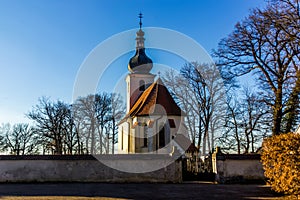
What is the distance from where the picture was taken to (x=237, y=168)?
52.5 feet

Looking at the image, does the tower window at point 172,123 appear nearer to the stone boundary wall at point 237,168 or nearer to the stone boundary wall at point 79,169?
the stone boundary wall at point 79,169

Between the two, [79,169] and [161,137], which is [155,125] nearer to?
[161,137]

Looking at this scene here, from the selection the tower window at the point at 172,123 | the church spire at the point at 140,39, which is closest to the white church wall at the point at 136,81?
the church spire at the point at 140,39

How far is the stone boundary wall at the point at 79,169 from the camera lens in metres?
16.2

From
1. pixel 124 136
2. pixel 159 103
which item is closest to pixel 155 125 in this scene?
pixel 159 103

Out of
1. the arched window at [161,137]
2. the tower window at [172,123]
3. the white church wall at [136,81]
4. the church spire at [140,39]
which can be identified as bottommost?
the arched window at [161,137]

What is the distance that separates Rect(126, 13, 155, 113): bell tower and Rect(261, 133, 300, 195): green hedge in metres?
24.6

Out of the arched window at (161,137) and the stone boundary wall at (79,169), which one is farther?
the arched window at (161,137)

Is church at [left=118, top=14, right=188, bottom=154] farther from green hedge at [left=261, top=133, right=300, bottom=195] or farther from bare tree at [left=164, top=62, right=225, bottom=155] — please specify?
green hedge at [left=261, top=133, right=300, bottom=195]

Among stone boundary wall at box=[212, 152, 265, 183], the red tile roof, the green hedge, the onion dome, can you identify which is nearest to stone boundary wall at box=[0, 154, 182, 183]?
stone boundary wall at box=[212, 152, 265, 183]

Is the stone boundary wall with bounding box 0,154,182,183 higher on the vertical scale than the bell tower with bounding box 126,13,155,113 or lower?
lower

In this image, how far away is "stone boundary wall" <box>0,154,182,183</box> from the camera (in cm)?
1625

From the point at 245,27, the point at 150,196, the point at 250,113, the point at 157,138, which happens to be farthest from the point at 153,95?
the point at 150,196

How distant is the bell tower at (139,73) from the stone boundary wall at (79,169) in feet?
59.0
